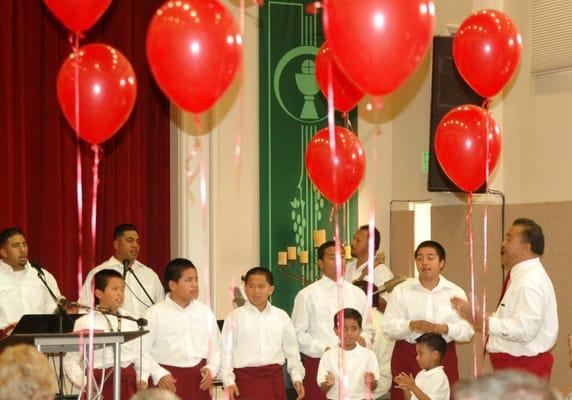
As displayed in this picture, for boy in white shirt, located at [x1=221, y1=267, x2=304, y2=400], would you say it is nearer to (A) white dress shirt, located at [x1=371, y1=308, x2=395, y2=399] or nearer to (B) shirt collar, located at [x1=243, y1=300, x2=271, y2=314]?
(B) shirt collar, located at [x1=243, y1=300, x2=271, y2=314]

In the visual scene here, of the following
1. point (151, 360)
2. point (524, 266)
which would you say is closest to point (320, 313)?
point (151, 360)

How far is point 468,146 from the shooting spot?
5695 millimetres

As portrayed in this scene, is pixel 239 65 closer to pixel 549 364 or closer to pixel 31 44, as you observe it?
pixel 549 364

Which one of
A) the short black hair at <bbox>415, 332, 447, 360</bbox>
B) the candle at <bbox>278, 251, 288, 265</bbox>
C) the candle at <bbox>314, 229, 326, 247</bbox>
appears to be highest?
the candle at <bbox>314, 229, 326, 247</bbox>

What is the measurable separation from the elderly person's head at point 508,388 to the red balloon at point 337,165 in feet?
11.1

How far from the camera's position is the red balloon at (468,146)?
5695 millimetres

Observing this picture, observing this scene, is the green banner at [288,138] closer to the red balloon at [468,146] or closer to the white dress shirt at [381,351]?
the white dress shirt at [381,351]

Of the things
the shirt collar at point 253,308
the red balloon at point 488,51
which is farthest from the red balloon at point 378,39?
the shirt collar at point 253,308

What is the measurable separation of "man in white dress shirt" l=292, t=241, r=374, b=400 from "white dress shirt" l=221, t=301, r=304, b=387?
0.19 m

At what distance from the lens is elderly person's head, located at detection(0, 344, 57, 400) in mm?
2990

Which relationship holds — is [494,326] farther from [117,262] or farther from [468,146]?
[117,262]

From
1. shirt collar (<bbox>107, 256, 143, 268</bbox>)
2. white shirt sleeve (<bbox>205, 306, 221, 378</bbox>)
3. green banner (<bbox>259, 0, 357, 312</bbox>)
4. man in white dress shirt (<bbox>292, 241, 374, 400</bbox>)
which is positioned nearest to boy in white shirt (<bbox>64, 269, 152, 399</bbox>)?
white shirt sleeve (<bbox>205, 306, 221, 378</bbox>)

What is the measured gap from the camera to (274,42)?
8656mm

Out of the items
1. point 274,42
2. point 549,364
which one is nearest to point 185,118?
point 274,42
